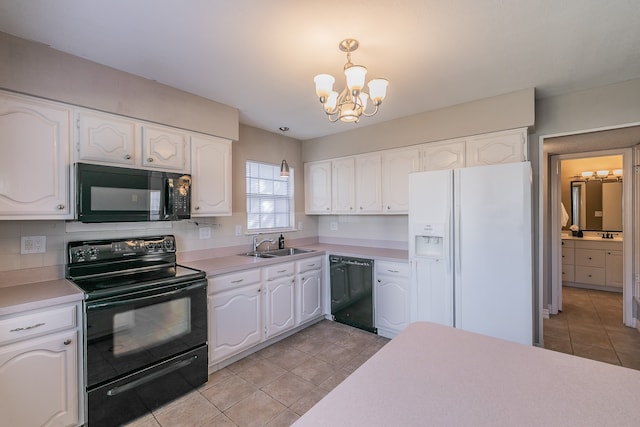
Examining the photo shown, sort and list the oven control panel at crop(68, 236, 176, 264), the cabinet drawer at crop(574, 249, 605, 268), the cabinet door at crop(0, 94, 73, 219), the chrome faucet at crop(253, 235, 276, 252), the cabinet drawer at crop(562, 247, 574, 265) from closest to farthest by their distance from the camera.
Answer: the cabinet door at crop(0, 94, 73, 219) < the oven control panel at crop(68, 236, 176, 264) < the chrome faucet at crop(253, 235, 276, 252) < the cabinet drawer at crop(574, 249, 605, 268) < the cabinet drawer at crop(562, 247, 574, 265)

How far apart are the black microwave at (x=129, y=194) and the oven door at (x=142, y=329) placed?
60 cm

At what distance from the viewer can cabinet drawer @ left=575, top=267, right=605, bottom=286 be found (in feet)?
15.8

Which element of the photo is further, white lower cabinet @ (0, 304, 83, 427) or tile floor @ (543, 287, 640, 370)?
tile floor @ (543, 287, 640, 370)

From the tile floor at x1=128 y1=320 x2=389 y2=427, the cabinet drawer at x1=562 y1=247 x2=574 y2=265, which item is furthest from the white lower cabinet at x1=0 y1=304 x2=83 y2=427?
the cabinet drawer at x1=562 y1=247 x2=574 y2=265

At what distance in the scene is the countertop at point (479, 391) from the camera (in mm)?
710

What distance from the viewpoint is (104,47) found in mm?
1890

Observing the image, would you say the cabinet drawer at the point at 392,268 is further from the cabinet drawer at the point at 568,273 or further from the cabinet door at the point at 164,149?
the cabinet drawer at the point at 568,273

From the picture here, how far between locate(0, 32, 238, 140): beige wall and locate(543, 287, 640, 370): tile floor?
4.08 meters

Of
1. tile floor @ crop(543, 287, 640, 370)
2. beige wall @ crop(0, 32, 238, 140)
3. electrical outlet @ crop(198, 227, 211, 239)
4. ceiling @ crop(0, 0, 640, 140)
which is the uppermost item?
ceiling @ crop(0, 0, 640, 140)

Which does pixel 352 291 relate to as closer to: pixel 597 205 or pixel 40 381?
pixel 40 381

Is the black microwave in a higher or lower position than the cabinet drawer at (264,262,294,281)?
higher

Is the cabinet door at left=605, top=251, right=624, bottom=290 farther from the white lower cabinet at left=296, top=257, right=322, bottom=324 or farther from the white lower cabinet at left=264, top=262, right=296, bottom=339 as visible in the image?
the white lower cabinet at left=264, top=262, right=296, bottom=339

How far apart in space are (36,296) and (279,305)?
1.87 m

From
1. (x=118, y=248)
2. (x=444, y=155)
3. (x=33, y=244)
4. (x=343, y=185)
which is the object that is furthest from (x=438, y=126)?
(x=33, y=244)
